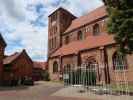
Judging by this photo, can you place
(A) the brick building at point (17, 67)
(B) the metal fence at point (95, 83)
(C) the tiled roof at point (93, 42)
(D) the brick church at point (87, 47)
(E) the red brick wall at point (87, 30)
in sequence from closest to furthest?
(B) the metal fence at point (95, 83), (D) the brick church at point (87, 47), (C) the tiled roof at point (93, 42), (E) the red brick wall at point (87, 30), (A) the brick building at point (17, 67)

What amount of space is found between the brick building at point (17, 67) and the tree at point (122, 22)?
97.9 ft

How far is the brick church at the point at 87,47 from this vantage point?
31.2 metres

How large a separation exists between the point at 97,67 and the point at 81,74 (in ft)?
27.9

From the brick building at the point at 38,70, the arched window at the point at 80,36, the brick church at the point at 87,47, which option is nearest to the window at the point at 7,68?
the brick church at the point at 87,47

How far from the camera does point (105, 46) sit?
33.3 m

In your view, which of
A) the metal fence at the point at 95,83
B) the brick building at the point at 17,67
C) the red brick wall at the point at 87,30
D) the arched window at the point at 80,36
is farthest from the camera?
the arched window at the point at 80,36

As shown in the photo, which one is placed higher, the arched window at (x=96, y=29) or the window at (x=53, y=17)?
the window at (x=53, y=17)

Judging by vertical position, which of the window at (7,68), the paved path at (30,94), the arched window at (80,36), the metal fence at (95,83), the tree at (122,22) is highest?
the arched window at (80,36)

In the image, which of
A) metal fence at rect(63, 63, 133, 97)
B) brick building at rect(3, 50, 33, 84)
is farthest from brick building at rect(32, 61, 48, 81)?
metal fence at rect(63, 63, 133, 97)

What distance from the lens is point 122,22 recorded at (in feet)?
58.2

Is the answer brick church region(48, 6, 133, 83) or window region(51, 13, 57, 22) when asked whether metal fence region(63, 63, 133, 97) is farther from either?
window region(51, 13, 57, 22)

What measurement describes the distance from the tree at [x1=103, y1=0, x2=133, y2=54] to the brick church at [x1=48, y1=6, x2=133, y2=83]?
232 inches

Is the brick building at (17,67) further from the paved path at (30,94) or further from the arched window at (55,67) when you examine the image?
the paved path at (30,94)

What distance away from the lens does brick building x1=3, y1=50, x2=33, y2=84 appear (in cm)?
4456
